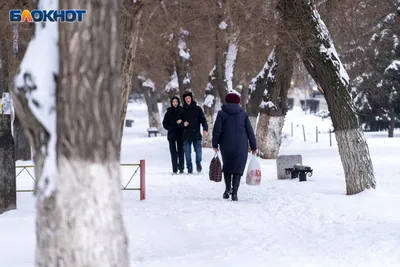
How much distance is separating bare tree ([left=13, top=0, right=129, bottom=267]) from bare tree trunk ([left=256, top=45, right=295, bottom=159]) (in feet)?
56.6

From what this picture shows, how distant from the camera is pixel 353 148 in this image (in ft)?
41.1

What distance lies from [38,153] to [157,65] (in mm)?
33865

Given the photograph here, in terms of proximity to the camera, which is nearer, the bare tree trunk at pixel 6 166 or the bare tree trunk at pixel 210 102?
the bare tree trunk at pixel 6 166

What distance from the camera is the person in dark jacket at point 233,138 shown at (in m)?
12.3

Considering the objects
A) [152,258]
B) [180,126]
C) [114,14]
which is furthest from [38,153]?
[180,126]

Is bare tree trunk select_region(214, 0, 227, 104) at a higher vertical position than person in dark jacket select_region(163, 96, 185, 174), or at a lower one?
higher

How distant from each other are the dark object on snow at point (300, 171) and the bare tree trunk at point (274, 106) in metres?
6.17

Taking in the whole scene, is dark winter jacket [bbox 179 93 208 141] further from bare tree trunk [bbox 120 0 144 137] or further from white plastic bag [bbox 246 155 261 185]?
white plastic bag [bbox 246 155 261 185]

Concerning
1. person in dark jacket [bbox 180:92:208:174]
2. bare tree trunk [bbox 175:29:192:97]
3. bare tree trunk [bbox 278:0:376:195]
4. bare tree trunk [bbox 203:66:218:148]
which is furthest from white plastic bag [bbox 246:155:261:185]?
bare tree trunk [bbox 175:29:192:97]

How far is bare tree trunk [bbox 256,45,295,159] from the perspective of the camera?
73.9 ft

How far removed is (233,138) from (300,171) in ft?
12.6

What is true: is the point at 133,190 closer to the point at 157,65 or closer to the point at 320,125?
the point at 157,65

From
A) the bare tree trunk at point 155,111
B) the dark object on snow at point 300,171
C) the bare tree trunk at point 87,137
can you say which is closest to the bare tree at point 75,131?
the bare tree trunk at point 87,137

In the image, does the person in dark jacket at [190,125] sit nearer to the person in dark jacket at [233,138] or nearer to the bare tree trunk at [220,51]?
the person in dark jacket at [233,138]
